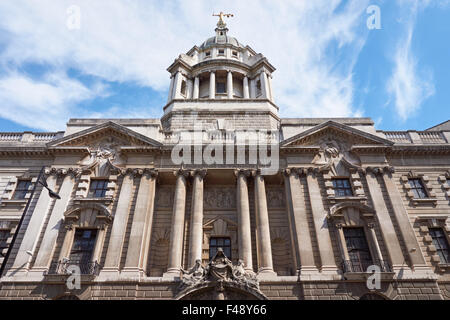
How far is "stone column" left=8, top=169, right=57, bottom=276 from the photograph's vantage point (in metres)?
17.5

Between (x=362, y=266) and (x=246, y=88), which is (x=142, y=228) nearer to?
(x=362, y=266)

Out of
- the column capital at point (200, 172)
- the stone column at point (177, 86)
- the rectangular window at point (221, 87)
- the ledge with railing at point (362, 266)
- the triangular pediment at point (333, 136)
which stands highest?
the rectangular window at point (221, 87)

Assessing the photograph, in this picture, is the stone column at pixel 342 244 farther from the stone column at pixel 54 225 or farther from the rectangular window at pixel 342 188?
the stone column at pixel 54 225

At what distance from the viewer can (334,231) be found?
755 inches

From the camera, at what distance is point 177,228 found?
63.2 feet

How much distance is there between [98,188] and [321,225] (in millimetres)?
16153

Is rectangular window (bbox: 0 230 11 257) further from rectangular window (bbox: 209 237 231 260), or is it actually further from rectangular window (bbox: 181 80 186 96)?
rectangular window (bbox: 181 80 186 96)

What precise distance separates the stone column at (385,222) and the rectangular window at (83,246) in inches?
747

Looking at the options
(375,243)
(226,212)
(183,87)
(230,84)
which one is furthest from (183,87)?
(375,243)

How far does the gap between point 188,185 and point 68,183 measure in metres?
8.74

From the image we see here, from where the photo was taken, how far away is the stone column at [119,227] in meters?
17.5

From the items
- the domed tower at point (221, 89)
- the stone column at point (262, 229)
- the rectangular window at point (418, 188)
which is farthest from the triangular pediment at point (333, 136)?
the domed tower at point (221, 89)
